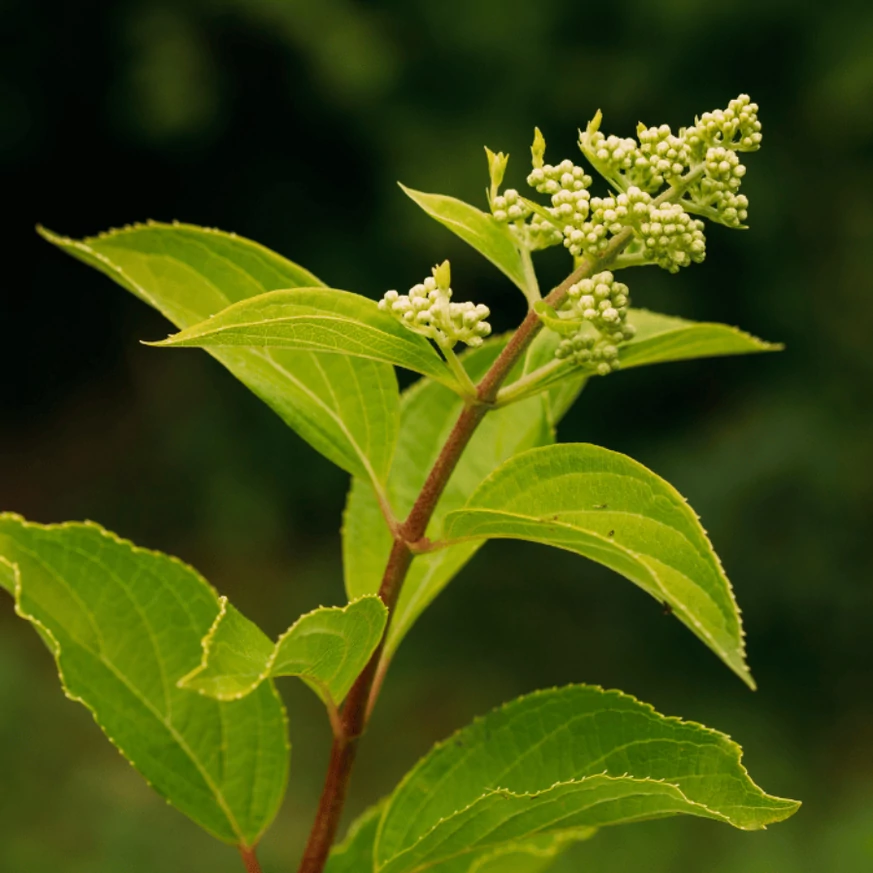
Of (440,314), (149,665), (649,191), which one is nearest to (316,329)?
(440,314)

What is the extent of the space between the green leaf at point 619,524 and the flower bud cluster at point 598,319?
0.10 metres

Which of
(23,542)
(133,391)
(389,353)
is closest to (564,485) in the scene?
(389,353)

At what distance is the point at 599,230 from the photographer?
1.06 m

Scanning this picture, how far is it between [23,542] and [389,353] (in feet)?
1.64

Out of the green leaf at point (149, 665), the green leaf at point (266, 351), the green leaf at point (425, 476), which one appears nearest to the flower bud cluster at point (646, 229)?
Answer: the green leaf at point (266, 351)

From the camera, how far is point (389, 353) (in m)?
1.08

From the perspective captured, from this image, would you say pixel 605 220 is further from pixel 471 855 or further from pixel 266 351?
pixel 471 855

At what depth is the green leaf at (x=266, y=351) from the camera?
1.30 m

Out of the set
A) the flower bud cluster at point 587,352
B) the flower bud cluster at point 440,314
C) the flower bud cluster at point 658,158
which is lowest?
the flower bud cluster at point 440,314

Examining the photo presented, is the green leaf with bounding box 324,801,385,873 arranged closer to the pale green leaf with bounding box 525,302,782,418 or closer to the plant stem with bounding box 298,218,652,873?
the plant stem with bounding box 298,218,652,873

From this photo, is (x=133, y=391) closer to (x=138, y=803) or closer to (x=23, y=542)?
(x=138, y=803)

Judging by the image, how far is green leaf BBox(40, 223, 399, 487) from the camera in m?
1.30

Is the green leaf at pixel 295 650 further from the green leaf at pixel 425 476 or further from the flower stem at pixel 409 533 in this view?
the green leaf at pixel 425 476

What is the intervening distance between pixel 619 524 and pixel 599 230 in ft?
0.97
